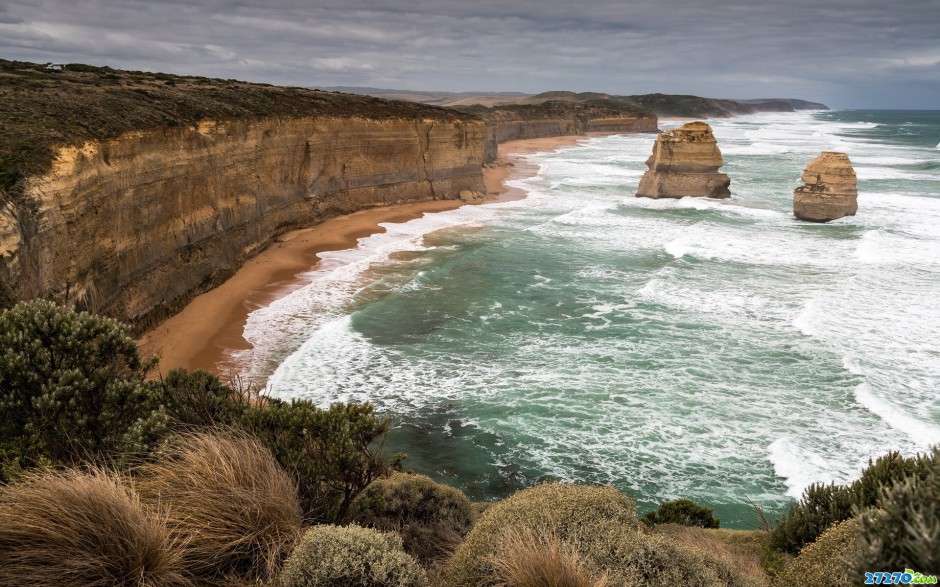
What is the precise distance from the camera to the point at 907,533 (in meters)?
3.84

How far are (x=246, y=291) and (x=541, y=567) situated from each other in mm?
19868

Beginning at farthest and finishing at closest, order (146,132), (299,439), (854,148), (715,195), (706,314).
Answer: (854,148), (715,195), (706,314), (146,132), (299,439)

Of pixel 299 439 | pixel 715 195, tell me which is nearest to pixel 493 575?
pixel 299 439

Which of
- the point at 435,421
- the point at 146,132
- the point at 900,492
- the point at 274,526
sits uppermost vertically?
the point at 146,132

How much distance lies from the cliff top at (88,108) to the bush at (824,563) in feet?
47.4

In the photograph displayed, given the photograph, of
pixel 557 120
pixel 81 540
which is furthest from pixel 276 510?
pixel 557 120

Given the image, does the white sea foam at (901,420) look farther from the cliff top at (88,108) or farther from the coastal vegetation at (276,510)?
the cliff top at (88,108)

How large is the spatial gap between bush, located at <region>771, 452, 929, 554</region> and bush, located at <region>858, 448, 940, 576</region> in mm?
Result: 4622

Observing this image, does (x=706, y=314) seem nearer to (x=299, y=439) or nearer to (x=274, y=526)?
(x=299, y=439)

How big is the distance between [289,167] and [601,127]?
10099 centimetres

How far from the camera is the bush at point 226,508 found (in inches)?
231

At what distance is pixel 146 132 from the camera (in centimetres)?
1967

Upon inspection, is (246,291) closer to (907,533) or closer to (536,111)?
(907,533)

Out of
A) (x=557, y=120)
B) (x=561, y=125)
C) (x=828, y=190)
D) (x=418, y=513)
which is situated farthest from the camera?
(x=561, y=125)
